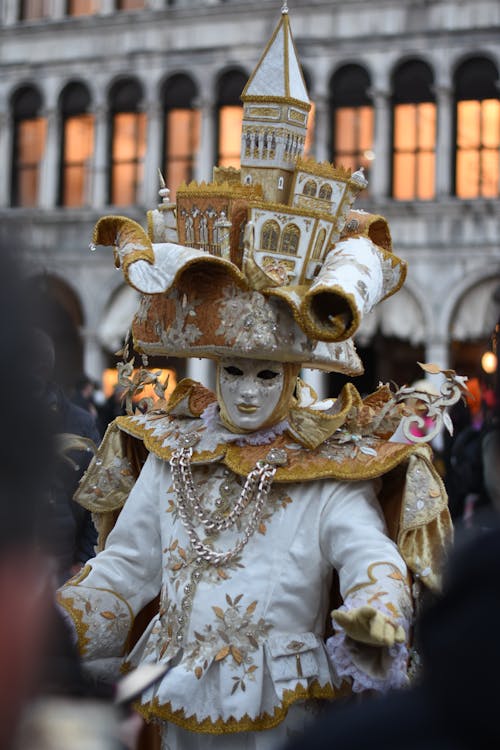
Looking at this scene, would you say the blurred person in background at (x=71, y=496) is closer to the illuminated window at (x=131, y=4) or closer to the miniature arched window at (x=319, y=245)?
the miniature arched window at (x=319, y=245)

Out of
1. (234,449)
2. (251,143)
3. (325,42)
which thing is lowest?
(234,449)

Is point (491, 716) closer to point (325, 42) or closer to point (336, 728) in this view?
point (336, 728)

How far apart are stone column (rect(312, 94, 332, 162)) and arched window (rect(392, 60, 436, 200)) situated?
113 centimetres

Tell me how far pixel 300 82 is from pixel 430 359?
621 inches

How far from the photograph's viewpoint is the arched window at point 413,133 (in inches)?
778

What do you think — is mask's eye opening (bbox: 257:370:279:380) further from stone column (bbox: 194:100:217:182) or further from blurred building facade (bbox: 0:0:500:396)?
stone column (bbox: 194:100:217:182)

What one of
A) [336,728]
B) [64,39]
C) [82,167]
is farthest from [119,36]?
[336,728]

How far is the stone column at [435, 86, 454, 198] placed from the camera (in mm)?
19391

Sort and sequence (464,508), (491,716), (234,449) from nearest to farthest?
(491,716), (234,449), (464,508)

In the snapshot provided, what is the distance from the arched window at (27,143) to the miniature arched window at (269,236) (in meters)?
→ 19.1

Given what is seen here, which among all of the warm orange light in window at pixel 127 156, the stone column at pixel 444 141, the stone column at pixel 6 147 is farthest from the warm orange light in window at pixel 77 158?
the stone column at pixel 444 141

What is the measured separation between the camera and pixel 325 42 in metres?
20.0

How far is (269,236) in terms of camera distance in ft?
12.3

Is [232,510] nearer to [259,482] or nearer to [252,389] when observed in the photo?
[259,482]
